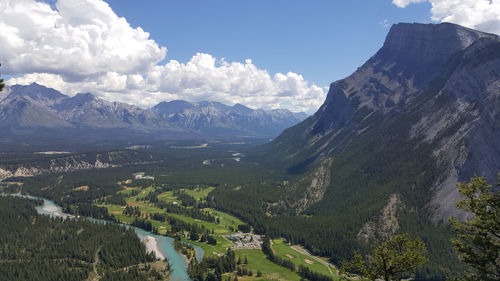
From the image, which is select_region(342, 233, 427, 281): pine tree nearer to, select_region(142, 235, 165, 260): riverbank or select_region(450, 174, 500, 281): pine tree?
select_region(450, 174, 500, 281): pine tree

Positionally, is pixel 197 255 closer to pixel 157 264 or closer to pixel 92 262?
pixel 157 264

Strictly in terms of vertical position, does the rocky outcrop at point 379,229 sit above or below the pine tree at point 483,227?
below

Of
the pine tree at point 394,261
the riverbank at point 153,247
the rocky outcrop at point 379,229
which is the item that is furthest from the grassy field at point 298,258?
the pine tree at point 394,261

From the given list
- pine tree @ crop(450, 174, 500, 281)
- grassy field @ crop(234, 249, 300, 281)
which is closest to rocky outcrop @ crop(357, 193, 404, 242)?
grassy field @ crop(234, 249, 300, 281)

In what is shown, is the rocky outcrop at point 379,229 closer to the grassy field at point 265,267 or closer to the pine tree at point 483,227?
the grassy field at point 265,267

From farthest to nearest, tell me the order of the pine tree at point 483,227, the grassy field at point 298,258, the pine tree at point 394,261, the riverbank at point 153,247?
the riverbank at point 153,247
the grassy field at point 298,258
the pine tree at point 394,261
the pine tree at point 483,227

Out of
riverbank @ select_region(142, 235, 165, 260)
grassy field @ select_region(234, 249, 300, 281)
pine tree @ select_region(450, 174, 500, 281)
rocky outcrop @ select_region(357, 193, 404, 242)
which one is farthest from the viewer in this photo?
rocky outcrop @ select_region(357, 193, 404, 242)
